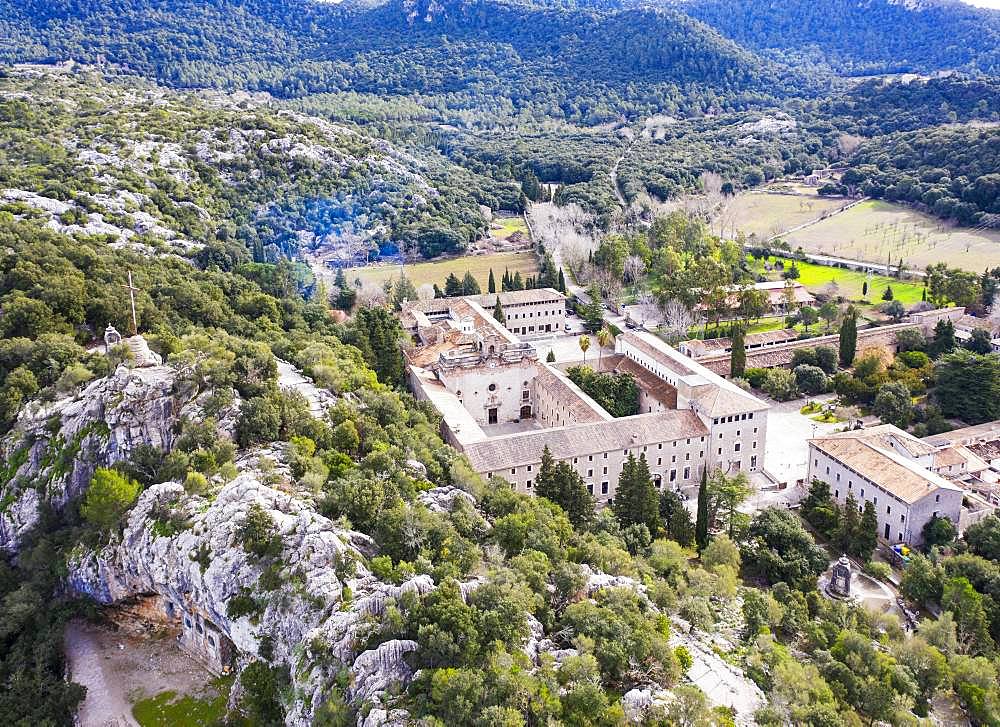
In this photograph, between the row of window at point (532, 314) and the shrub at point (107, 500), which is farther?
the row of window at point (532, 314)

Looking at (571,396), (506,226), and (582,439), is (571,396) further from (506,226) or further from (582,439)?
(506,226)

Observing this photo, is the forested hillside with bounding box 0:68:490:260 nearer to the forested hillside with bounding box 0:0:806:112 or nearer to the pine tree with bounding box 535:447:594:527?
the pine tree with bounding box 535:447:594:527

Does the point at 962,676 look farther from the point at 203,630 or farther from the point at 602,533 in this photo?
the point at 203,630

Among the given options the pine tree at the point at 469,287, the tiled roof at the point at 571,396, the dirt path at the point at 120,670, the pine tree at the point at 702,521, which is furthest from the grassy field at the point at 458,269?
the dirt path at the point at 120,670

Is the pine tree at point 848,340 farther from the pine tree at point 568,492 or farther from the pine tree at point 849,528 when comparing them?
the pine tree at point 568,492

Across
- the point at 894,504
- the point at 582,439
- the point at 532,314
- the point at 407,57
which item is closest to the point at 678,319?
the point at 532,314
